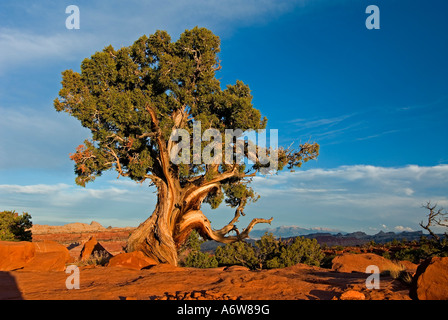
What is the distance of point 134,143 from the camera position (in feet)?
56.2

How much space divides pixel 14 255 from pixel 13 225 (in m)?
9.22

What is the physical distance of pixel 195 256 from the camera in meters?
19.3

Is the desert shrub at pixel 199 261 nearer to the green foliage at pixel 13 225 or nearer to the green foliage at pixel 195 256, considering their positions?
the green foliage at pixel 195 256

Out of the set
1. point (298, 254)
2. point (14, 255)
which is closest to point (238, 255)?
point (298, 254)

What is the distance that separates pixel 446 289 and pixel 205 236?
47.0 ft

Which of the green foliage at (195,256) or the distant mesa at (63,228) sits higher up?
the green foliage at (195,256)

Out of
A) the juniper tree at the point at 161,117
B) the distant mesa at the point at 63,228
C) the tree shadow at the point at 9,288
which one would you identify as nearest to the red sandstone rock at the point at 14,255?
the tree shadow at the point at 9,288

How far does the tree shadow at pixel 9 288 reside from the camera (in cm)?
742

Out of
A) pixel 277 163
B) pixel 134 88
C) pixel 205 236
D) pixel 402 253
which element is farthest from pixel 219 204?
pixel 402 253

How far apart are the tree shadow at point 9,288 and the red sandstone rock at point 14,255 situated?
63.6 inches

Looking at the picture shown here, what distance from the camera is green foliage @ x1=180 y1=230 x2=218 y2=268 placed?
61.5 ft

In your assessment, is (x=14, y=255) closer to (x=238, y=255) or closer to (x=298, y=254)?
(x=238, y=255)

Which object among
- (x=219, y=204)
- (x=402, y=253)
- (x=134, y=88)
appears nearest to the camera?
(x=134, y=88)

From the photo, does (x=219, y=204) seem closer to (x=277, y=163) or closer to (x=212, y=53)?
(x=277, y=163)
